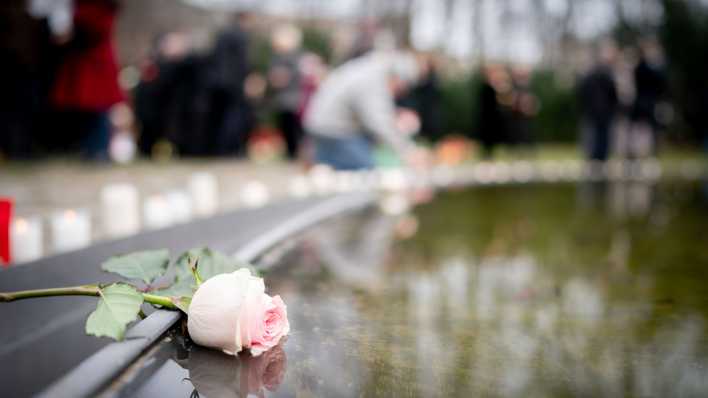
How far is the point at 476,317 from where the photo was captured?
11.6 ft

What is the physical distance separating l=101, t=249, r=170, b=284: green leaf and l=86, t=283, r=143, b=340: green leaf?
256 millimetres

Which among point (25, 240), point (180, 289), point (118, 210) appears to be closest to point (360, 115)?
point (118, 210)

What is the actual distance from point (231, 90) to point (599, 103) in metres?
6.47

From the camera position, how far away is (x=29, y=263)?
3.35 meters

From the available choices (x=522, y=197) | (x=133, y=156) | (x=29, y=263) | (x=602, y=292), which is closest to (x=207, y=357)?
(x=29, y=263)

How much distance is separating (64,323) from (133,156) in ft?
45.6

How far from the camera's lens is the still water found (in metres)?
2.55

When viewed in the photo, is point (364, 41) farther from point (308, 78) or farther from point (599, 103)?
point (599, 103)

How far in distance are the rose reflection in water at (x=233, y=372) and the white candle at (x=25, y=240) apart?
1.68m

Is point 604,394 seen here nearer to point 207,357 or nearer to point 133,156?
point 207,357

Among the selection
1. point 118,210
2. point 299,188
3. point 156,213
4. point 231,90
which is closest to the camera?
point 118,210

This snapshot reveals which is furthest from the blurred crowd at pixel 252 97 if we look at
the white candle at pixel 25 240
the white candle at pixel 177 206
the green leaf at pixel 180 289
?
the green leaf at pixel 180 289

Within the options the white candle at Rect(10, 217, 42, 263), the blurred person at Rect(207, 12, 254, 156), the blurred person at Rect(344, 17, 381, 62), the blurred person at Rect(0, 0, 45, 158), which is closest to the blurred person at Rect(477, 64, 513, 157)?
the blurred person at Rect(344, 17, 381, 62)

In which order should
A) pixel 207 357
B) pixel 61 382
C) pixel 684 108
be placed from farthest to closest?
pixel 684 108
pixel 207 357
pixel 61 382
